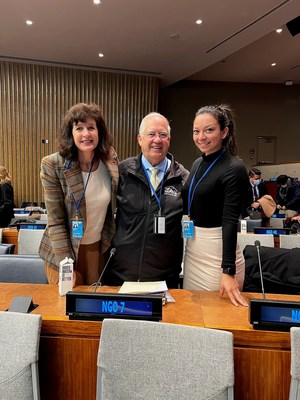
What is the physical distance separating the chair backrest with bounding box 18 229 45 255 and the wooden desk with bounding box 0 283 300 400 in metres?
1.79

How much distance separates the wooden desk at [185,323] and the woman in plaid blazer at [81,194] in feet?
0.92

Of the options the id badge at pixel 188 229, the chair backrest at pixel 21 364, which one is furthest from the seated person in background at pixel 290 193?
the chair backrest at pixel 21 364

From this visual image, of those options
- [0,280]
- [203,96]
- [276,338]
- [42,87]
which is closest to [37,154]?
[42,87]

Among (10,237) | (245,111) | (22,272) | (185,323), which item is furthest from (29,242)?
(245,111)

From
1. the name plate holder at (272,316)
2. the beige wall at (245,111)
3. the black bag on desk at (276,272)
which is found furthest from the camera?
the beige wall at (245,111)

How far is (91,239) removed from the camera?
1685 millimetres

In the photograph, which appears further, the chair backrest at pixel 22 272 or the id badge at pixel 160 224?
the chair backrest at pixel 22 272

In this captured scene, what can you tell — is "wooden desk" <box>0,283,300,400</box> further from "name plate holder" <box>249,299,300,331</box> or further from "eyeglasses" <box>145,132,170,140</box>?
"eyeglasses" <box>145,132,170,140</box>

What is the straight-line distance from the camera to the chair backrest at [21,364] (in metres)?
1.09

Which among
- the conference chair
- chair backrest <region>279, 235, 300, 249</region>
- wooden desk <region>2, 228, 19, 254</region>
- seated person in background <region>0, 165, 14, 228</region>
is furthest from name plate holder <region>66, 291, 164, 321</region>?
seated person in background <region>0, 165, 14, 228</region>

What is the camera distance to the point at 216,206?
4.88 ft

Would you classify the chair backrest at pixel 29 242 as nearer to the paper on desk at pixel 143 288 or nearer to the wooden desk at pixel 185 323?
the wooden desk at pixel 185 323

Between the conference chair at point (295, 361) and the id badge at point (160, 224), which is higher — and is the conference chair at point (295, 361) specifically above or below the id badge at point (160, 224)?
below

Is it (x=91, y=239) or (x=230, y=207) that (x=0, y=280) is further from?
(x=230, y=207)
